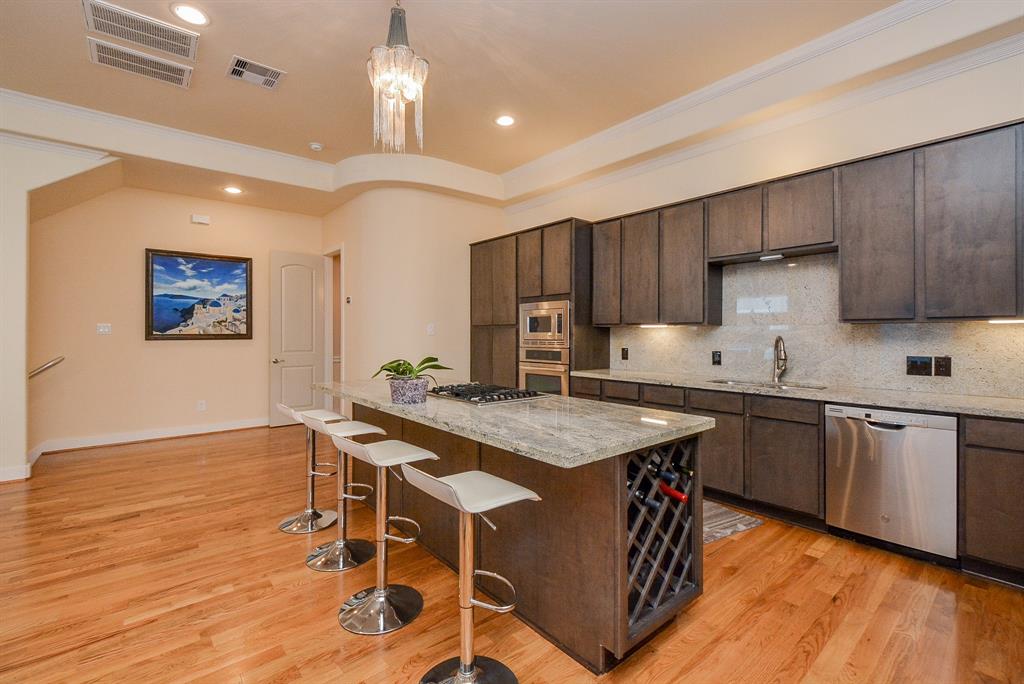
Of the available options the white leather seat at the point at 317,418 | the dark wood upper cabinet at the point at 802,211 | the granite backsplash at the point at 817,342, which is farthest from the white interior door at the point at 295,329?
the dark wood upper cabinet at the point at 802,211

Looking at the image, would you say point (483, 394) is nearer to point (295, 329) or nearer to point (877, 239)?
point (877, 239)

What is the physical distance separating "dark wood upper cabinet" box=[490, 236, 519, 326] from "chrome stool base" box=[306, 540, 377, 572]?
2861 millimetres

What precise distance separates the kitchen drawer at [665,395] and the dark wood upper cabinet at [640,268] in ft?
2.00

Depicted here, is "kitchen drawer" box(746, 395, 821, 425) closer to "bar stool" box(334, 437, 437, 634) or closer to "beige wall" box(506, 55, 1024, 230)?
"beige wall" box(506, 55, 1024, 230)

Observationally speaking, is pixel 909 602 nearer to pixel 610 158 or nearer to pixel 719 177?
pixel 719 177

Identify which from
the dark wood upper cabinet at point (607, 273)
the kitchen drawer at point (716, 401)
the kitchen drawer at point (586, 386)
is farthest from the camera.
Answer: the dark wood upper cabinet at point (607, 273)

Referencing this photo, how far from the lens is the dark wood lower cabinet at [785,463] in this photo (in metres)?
2.89

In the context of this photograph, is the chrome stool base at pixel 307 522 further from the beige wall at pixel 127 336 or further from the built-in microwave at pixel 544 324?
the beige wall at pixel 127 336

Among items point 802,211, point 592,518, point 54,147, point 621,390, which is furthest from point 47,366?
point 802,211

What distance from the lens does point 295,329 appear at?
620 cm

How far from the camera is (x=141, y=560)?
8.52ft

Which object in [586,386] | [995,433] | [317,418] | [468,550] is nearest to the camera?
[468,550]

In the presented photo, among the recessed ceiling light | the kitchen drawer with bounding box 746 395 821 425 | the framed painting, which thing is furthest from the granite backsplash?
the framed painting

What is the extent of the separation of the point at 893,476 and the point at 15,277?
6505 mm
